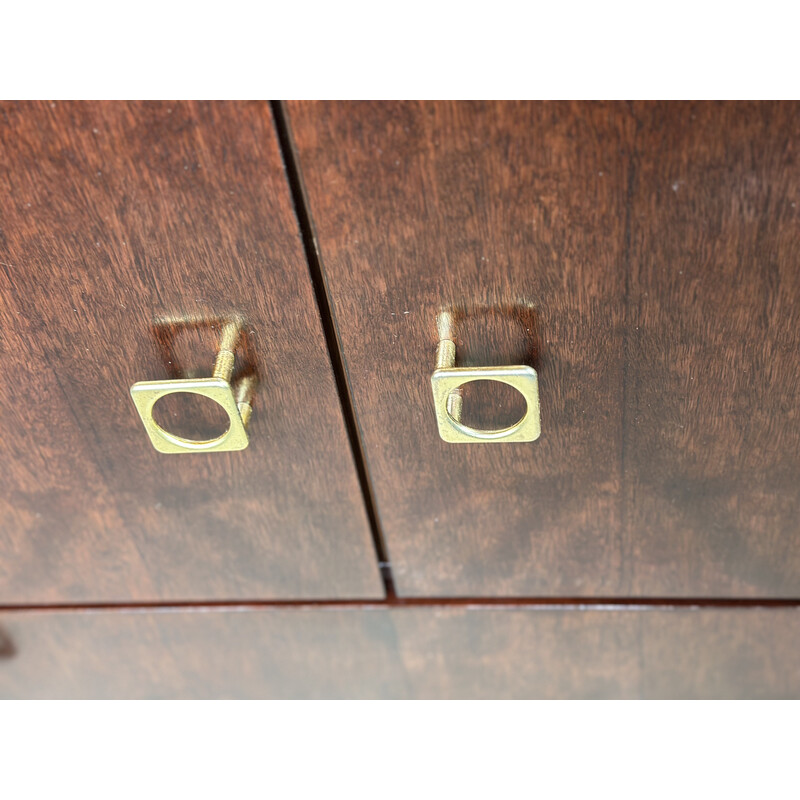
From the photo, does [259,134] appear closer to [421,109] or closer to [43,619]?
[421,109]

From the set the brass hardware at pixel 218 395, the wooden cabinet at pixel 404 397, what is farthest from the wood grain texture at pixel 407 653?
the brass hardware at pixel 218 395

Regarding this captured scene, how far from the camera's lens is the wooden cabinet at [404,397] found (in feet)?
0.79

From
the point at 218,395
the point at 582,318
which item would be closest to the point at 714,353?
the point at 582,318

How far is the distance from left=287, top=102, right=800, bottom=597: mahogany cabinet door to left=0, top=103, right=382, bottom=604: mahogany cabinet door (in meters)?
0.02

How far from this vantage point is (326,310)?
291 mm

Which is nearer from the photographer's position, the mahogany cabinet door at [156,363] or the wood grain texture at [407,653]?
the mahogany cabinet door at [156,363]

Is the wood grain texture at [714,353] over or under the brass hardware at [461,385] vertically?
over

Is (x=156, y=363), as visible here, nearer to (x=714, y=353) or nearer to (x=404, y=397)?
(x=404, y=397)

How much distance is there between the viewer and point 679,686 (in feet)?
1.48

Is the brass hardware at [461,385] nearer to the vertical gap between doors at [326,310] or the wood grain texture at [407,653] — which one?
the vertical gap between doors at [326,310]

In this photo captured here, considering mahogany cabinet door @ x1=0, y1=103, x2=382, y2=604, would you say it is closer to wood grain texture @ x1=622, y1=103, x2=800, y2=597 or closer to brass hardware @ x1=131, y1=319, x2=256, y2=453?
brass hardware @ x1=131, y1=319, x2=256, y2=453

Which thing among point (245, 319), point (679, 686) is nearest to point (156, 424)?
point (245, 319)

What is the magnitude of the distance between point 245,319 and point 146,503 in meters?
0.13

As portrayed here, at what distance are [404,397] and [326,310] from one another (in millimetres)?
48
